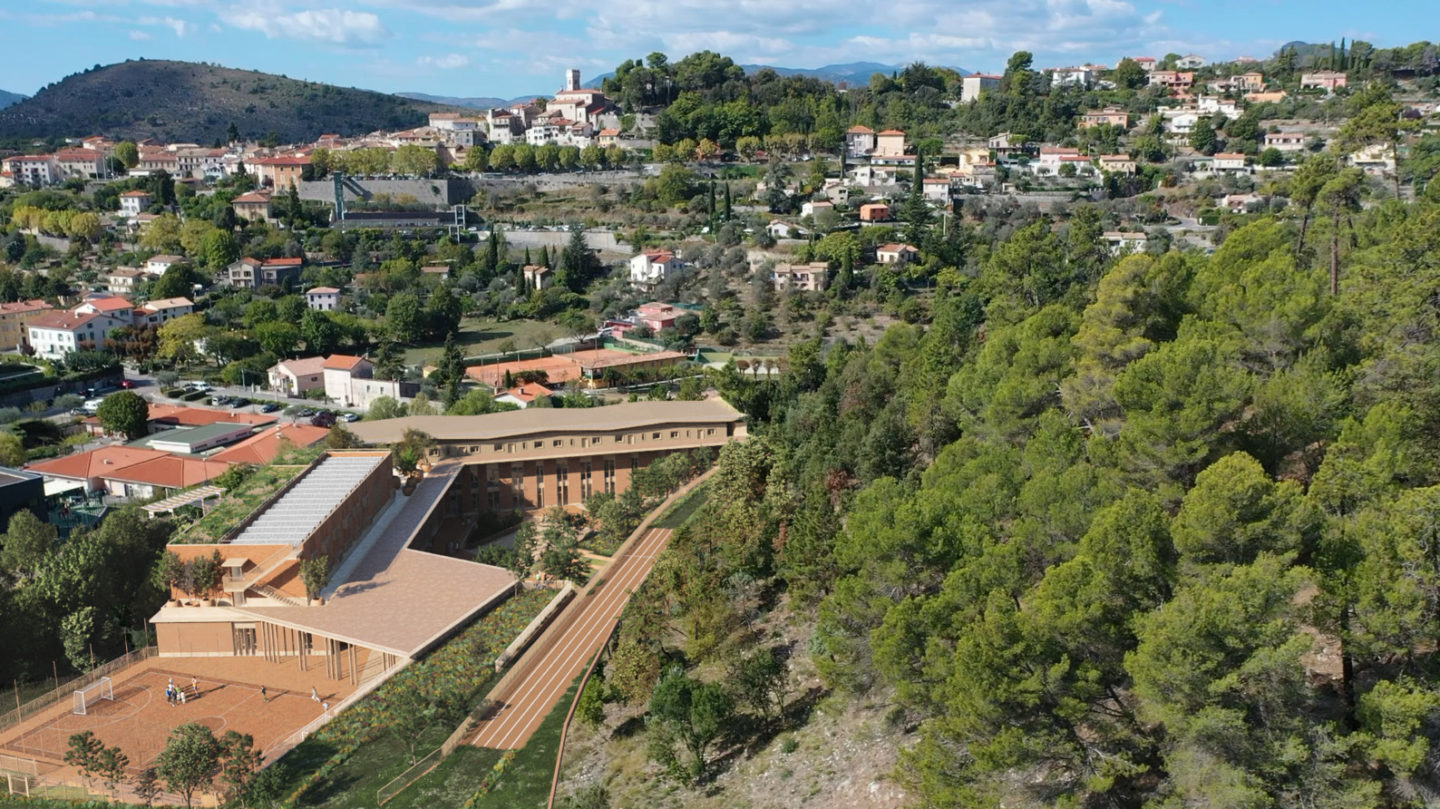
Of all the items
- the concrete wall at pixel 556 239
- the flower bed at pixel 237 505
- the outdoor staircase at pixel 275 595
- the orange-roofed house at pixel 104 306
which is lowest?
the outdoor staircase at pixel 275 595

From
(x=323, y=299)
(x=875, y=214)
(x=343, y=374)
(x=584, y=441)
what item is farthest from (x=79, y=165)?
(x=584, y=441)

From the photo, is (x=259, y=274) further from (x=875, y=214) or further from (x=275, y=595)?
(x=275, y=595)

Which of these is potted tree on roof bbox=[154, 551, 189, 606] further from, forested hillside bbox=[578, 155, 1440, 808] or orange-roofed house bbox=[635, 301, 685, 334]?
orange-roofed house bbox=[635, 301, 685, 334]

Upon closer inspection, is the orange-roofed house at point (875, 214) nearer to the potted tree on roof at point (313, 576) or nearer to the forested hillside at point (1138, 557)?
the forested hillside at point (1138, 557)

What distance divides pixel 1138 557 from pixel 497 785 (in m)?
9.67

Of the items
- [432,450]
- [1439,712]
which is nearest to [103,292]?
[432,450]

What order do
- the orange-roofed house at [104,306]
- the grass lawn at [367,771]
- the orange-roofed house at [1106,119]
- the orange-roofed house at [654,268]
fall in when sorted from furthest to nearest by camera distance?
the orange-roofed house at [1106,119] < the orange-roofed house at [654,268] < the orange-roofed house at [104,306] < the grass lawn at [367,771]

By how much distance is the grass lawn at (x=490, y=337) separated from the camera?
51.8 metres

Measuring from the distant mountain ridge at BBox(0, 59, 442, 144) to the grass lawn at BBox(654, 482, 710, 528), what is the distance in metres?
134

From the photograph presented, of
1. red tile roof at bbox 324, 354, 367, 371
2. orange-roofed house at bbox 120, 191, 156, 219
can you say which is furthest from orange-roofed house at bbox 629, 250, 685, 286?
orange-roofed house at bbox 120, 191, 156, 219

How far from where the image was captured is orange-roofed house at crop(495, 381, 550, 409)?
39250mm

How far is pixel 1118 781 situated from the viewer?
11445mm

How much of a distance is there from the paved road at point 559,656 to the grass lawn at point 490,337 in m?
29.4

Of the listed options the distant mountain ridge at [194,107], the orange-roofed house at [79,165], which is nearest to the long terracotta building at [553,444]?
the orange-roofed house at [79,165]
